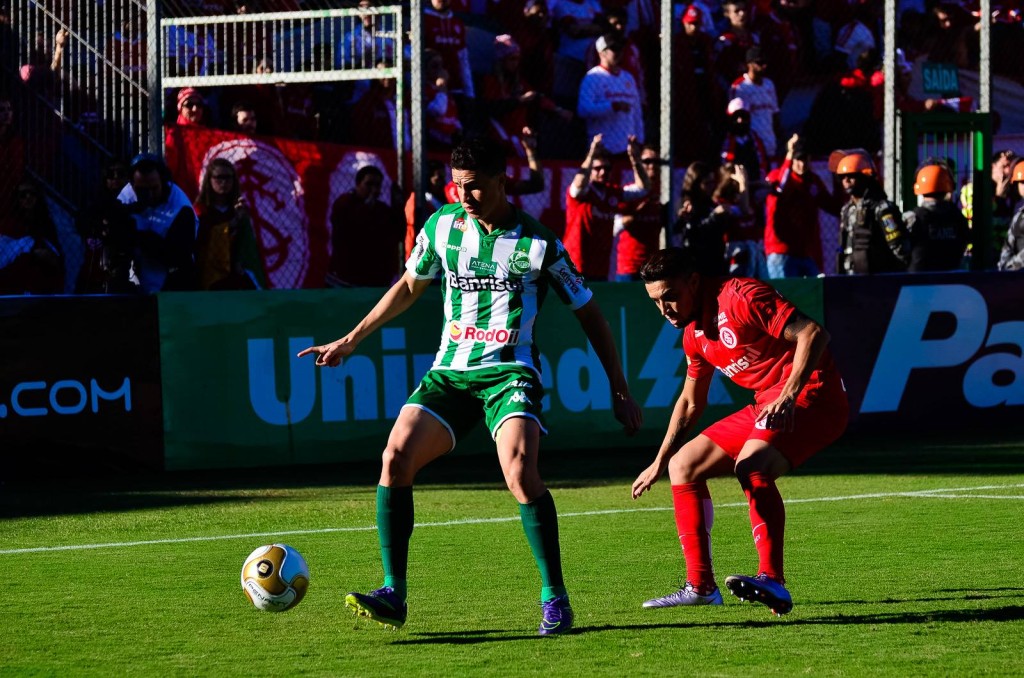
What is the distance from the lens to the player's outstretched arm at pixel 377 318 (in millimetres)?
7168

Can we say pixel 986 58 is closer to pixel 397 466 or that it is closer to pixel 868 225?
pixel 868 225

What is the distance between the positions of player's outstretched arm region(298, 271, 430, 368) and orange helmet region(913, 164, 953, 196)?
911 centimetres

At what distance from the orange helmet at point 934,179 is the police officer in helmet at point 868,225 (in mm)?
539

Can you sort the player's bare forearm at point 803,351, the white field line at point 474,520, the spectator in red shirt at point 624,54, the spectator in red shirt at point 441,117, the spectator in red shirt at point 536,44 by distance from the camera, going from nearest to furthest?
the player's bare forearm at point 803,351, the white field line at point 474,520, the spectator in red shirt at point 441,117, the spectator in red shirt at point 624,54, the spectator in red shirt at point 536,44

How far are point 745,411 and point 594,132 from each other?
9396 mm

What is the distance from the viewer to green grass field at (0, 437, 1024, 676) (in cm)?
619

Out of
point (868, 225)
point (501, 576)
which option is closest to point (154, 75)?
point (868, 225)

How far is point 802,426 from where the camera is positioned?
23.7 feet

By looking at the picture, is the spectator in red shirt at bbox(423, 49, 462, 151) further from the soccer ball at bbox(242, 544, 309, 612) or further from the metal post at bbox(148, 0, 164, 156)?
the soccer ball at bbox(242, 544, 309, 612)

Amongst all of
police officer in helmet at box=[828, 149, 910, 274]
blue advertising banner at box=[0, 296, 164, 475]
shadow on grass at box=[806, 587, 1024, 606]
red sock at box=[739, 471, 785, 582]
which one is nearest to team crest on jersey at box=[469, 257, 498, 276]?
red sock at box=[739, 471, 785, 582]

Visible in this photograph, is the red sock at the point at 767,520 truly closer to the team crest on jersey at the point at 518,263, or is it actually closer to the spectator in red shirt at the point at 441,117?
the team crest on jersey at the point at 518,263

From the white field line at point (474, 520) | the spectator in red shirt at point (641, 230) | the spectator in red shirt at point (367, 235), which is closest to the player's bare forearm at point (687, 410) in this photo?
the white field line at point (474, 520)

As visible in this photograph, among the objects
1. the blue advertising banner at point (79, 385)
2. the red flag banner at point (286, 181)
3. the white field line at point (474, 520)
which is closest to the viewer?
the white field line at point (474, 520)

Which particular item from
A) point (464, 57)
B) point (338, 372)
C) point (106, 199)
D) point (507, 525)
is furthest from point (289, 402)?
point (464, 57)
